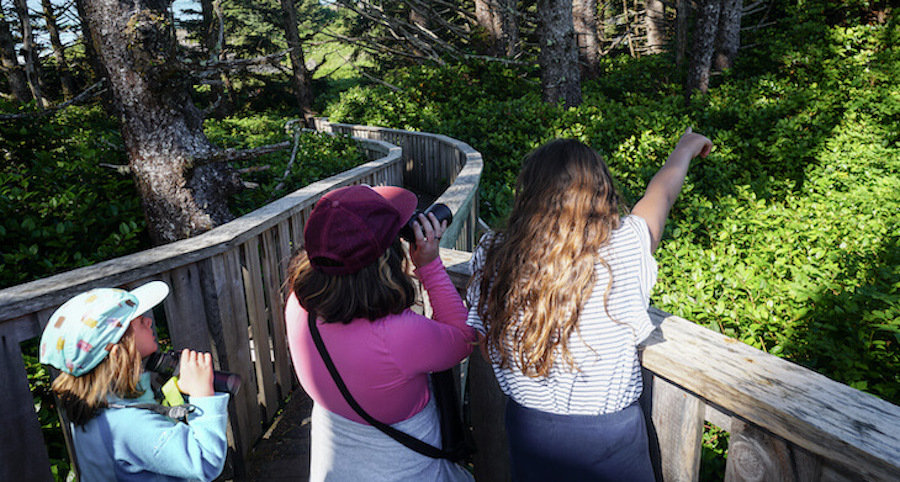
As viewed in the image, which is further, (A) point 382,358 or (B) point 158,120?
(B) point 158,120

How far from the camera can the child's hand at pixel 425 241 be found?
187cm

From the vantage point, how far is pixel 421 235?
1861 millimetres

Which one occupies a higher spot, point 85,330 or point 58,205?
point 85,330

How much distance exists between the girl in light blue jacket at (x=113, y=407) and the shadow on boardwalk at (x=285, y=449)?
146 centimetres

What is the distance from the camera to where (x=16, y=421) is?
2012 millimetres

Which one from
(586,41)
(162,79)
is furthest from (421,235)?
(586,41)

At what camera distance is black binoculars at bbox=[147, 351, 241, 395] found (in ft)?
6.64

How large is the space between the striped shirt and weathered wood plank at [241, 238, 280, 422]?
220 centimetres

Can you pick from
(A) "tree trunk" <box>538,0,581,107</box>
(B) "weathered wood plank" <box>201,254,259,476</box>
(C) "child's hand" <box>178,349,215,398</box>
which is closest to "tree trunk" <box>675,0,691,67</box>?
(A) "tree trunk" <box>538,0,581,107</box>

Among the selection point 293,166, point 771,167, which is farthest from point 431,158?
point 771,167

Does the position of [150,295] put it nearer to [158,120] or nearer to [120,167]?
[158,120]

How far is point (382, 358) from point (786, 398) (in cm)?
105

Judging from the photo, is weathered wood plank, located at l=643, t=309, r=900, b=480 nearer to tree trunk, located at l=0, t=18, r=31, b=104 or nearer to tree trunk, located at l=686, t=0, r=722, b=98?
tree trunk, located at l=686, t=0, r=722, b=98

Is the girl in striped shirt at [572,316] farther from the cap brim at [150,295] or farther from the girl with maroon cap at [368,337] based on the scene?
the cap brim at [150,295]
